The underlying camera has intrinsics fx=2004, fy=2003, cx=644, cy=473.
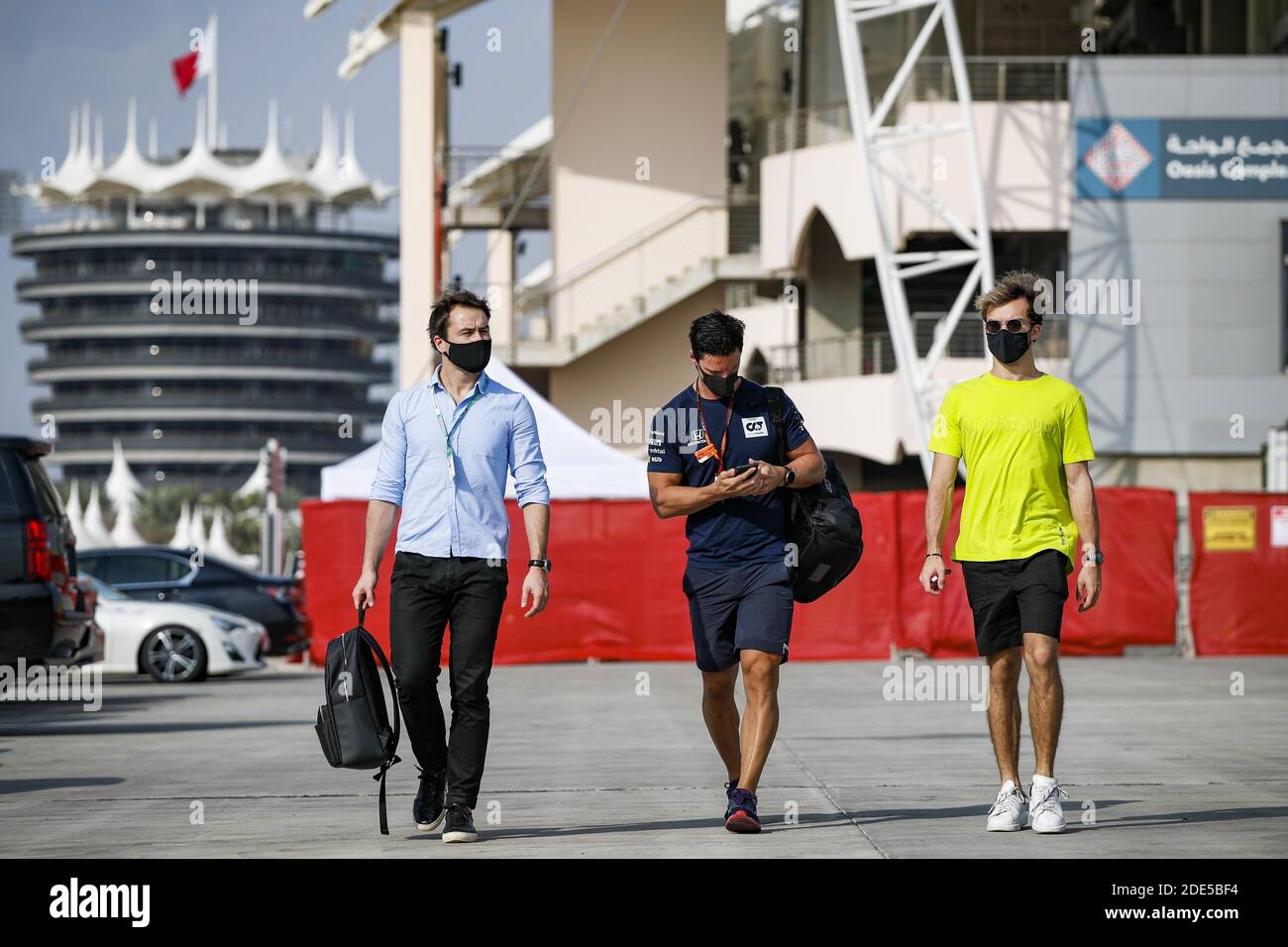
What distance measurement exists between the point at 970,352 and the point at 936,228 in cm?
237

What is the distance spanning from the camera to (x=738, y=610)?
7984 millimetres

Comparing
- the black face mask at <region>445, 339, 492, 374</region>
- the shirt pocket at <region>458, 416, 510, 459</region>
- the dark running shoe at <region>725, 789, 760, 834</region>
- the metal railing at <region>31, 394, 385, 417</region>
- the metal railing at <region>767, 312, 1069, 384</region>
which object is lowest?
the dark running shoe at <region>725, 789, 760, 834</region>

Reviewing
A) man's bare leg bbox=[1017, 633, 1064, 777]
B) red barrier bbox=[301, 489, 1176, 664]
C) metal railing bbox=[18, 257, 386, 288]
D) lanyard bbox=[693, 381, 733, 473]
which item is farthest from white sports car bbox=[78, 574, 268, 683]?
metal railing bbox=[18, 257, 386, 288]

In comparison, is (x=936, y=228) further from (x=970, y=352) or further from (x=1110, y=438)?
(x=1110, y=438)

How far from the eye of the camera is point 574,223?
1742 inches

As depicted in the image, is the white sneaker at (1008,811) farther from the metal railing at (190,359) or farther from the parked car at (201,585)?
the metal railing at (190,359)

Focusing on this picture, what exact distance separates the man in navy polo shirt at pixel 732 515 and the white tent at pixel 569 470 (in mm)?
15123

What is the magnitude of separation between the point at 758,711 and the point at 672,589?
1556 cm

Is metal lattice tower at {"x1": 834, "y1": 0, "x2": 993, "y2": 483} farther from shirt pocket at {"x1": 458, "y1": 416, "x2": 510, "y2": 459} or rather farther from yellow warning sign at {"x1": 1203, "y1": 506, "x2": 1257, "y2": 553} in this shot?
shirt pocket at {"x1": 458, "y1": 416, "x2": 510, "y2": 459}

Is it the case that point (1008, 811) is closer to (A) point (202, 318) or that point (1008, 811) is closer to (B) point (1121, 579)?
(B) point (1121, 579)

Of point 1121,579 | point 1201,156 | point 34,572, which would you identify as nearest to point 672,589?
point 1121,579

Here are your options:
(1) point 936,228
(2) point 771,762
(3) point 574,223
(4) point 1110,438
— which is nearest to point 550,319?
(3) point 574,223

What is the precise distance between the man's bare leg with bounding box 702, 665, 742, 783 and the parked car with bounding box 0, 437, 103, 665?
23.0ft

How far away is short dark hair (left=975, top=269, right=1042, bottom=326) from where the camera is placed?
8250 millimetres
